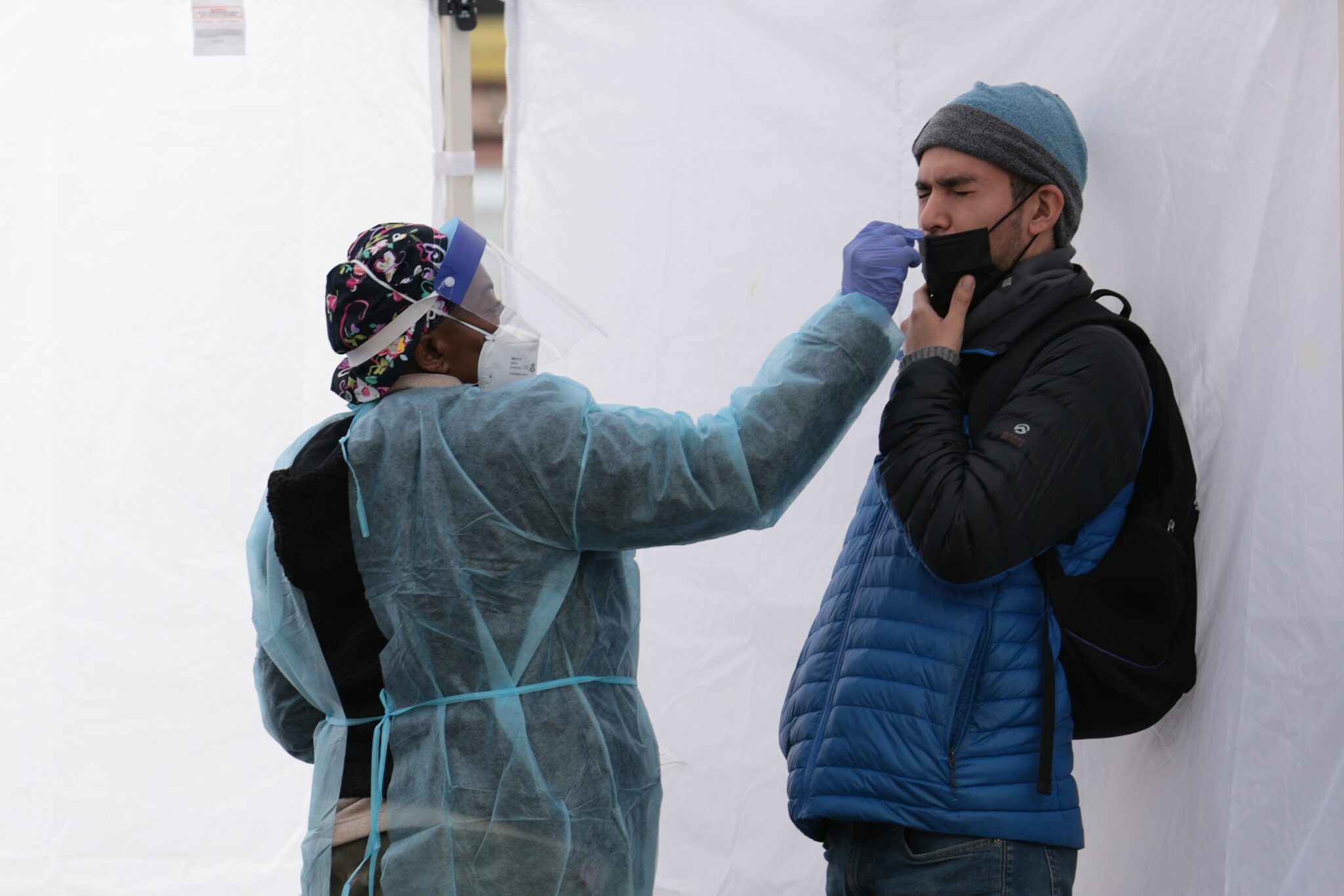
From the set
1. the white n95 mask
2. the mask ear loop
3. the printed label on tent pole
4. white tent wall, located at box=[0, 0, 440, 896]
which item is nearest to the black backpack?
the mask ear loop

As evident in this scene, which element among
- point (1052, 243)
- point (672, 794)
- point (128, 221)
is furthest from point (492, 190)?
point (1052, 243)

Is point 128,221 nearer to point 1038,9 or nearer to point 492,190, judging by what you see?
point 492,190

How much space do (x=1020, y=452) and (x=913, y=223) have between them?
1.06m

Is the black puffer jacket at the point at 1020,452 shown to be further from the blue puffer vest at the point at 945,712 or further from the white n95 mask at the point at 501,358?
the white n95 mask at the point at 501,358

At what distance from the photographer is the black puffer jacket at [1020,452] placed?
133 cm

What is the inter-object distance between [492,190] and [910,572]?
2376 millimetres

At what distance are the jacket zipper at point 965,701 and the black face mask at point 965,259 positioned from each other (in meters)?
0.41

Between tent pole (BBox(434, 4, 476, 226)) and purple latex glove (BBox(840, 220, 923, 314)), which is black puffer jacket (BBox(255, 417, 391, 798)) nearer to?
purple latex glove (BBox(840, 220, 923, 314))

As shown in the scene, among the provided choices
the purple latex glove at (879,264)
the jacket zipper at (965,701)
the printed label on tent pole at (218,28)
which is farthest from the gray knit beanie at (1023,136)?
the printed label on tent pole at (218,28)

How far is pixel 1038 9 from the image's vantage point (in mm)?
1966

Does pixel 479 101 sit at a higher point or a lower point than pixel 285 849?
higher

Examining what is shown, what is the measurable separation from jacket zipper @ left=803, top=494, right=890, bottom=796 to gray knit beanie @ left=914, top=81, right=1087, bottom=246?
0.42 m

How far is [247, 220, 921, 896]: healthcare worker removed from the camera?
1.46 meters

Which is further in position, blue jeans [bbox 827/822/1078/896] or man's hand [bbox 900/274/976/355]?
man's hand [bbox 900/274/976/355]
